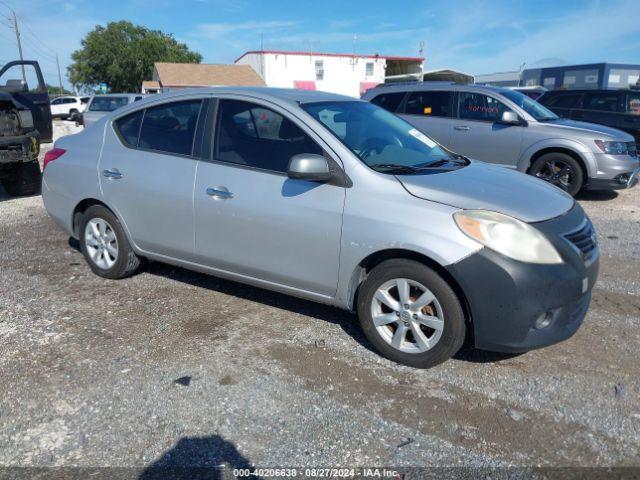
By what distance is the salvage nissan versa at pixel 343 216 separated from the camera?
10.3 ft

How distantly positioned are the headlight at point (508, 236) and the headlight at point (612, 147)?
6.04 m

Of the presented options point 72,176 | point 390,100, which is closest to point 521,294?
point 72,176

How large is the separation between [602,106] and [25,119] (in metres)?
11.2

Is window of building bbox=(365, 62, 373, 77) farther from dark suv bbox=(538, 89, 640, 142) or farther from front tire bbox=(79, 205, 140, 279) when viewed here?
front tire bbox=(79, 205, 140, 279)

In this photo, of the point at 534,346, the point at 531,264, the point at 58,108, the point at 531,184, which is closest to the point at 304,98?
the point at 531,184

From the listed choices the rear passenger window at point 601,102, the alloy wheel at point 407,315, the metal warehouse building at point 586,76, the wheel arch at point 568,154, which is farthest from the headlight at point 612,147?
the metal warehouse building at point 586,76

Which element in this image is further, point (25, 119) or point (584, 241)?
point (25, 119)

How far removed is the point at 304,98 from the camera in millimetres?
4086

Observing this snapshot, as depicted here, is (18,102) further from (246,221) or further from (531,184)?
(531,184)

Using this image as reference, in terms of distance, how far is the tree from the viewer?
5647cm

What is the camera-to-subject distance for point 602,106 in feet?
38.2

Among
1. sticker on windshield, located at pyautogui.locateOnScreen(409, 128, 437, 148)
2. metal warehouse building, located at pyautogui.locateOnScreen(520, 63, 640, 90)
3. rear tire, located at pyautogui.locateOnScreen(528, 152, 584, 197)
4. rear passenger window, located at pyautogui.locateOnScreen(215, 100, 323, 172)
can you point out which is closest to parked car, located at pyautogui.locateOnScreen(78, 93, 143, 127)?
rear tire, located at pyautogui.locateOnScreen(528, 152, 584, 197)

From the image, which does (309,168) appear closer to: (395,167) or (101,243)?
(395,167)

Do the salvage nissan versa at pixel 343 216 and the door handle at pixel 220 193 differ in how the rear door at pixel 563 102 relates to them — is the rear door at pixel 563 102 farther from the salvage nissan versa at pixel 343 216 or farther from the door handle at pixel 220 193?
the door handle at pixel 220 193
